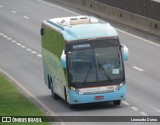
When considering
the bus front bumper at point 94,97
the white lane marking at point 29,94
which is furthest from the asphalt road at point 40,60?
the bus front bumper at point 94,97

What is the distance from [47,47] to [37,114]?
5896 millimetres

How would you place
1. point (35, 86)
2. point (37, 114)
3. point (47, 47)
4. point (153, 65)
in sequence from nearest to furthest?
point (37, 114) → point (47, 47) → point (35, 86) → point (153, 65)

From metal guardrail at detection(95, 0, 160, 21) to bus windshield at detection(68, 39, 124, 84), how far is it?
750 inches

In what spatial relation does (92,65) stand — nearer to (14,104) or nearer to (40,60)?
(14,104)

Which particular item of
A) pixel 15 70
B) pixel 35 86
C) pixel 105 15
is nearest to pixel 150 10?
pixel 105 15

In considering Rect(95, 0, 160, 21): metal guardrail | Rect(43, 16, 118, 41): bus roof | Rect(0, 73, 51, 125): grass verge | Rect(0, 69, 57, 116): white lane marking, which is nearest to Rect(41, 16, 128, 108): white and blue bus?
Rect(43, 16, 118, 41): bus roof

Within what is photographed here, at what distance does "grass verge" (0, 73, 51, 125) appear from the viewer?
2595cm

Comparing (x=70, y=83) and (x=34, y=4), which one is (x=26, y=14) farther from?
(x=70, y=83)

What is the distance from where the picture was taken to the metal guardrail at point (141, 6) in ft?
155

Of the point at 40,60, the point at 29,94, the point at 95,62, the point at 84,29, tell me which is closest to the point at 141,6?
the point at 40,60

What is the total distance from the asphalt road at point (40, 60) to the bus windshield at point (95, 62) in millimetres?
1082

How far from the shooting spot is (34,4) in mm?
67812

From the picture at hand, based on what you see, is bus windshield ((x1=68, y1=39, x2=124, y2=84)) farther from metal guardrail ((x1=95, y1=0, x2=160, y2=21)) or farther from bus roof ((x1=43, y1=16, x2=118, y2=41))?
metal guardrail ((x1=95, y1=0, x2=160, y2=21))

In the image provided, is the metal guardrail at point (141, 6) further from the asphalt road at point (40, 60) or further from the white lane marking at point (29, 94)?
the white lane marking at point (29, 94)
